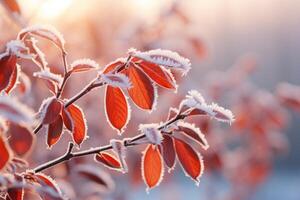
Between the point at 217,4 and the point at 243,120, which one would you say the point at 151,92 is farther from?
the point at 217,4

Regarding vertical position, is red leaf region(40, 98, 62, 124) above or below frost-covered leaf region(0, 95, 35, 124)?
above

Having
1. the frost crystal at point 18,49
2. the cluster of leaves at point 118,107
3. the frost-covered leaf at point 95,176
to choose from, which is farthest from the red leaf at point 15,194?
the frost-covered leaf at point 95,176

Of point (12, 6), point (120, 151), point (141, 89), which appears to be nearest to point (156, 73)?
point (141, 89)

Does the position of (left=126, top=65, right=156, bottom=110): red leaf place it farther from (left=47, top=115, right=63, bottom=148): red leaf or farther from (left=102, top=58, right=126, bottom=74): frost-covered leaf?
(left=47, top=115, right=63, bottom=148): red leaf

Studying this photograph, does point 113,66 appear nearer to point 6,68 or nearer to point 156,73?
point 156,73

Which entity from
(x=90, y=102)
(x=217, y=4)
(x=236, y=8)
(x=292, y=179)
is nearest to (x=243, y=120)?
(x=90, y=102)

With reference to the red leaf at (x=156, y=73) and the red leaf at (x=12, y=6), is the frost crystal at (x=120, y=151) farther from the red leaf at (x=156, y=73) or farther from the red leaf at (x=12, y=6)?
the red leaf at (x=12, y=6)

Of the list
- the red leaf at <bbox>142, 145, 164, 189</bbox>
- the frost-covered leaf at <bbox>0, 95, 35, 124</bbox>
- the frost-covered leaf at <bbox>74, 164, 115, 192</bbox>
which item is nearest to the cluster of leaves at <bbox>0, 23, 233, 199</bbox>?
the red leaf at <bbox>142, 145, 164, 189</bbox>
